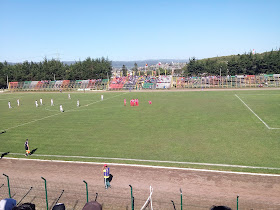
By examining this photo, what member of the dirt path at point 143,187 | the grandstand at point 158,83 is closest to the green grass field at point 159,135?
the dirt path at point 143,187

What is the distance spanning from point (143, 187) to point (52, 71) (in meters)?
88.1

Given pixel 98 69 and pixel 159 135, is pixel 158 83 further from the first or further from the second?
pixel 159 135

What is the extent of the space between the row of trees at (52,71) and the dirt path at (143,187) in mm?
80435

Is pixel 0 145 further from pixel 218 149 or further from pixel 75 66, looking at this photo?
pixel 75 66

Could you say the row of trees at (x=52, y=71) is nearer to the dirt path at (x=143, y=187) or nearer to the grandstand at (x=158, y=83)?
the grandstand at (x=158, y=83)

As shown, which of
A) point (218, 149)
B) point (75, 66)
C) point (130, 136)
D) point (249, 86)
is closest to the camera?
point (218, 149)

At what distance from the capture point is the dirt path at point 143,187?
12.6m

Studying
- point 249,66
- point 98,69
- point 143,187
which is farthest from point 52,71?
point 143,187

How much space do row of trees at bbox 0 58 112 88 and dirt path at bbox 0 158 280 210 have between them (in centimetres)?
8043

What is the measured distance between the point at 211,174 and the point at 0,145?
1940 cm

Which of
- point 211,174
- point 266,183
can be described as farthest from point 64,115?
point 266,183

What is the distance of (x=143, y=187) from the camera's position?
46.6 ft

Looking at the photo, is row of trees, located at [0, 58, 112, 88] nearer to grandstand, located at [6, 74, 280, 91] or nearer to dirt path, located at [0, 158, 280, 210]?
grandstand, located at [6, 74, 280, 91]

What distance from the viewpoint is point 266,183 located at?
1423 centimetres
